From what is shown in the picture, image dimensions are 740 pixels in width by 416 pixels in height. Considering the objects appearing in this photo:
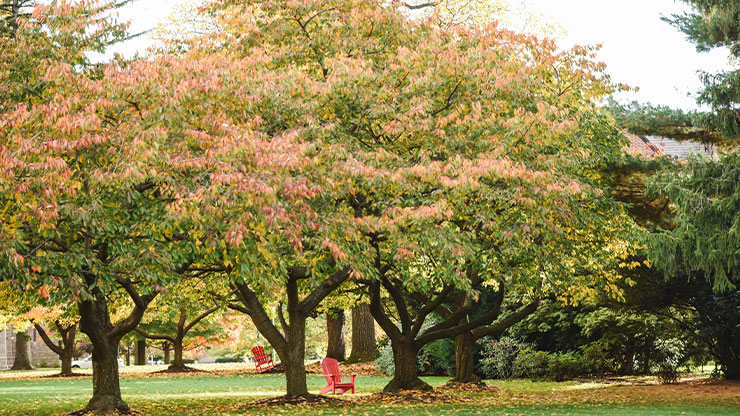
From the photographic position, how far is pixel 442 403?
16.2 metres

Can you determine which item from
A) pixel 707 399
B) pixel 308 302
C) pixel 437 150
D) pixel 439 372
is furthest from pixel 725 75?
pixel 439 372

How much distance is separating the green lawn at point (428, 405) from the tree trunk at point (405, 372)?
0.95 m

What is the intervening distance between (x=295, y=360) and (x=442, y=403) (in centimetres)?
324

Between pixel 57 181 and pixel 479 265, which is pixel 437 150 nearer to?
pixel 479 265

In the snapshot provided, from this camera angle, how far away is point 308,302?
650 inches

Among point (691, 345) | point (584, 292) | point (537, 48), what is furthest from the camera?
point (691, 345)

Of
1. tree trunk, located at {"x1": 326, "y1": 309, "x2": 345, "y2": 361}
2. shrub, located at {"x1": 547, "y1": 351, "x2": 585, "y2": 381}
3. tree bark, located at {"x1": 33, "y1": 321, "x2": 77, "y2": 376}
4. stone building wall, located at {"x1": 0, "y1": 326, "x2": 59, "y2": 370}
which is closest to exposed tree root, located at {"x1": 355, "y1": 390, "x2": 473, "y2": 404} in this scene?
shrub, located at {"x1": 547, "y1": 351, "x2": 585, "y2": 381}

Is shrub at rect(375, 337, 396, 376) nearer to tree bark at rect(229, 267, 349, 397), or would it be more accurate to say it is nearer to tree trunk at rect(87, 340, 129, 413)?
tree bark at rect(229, 267, 349, 397)

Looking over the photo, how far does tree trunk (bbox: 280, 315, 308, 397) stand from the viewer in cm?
1628

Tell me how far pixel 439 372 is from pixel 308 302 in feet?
46.3

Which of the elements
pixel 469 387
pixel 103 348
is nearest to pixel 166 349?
pixel 469 387

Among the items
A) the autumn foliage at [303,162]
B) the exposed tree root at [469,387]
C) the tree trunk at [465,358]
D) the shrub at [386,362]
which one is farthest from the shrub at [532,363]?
the autumn foliage at [303,162]

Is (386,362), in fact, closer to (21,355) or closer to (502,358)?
(502,358)

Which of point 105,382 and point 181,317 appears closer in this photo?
point 105,382
